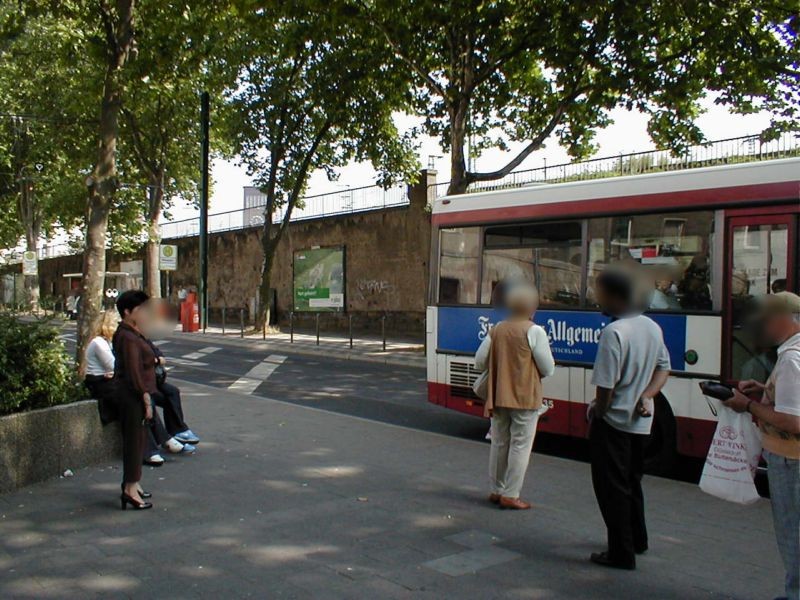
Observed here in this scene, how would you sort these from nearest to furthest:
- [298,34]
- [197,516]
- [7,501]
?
[197,516] → [7,501] → [298,34]

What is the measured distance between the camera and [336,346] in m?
22.7

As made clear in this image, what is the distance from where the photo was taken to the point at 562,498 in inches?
242

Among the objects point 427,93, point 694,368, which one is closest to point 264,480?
point 694,368

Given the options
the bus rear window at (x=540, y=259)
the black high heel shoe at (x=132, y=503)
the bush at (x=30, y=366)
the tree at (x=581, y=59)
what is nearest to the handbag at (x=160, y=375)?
the bush at (x=30, y=366)

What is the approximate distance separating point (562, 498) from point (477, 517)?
3.11ft

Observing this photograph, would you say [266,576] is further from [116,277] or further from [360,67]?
[116,277]

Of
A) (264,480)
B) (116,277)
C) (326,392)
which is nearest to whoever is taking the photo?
(264,480)

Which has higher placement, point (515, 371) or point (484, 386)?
point (515, 371)

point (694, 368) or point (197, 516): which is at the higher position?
point (694, 368)

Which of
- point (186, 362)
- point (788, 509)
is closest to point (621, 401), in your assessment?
point (788, 509)

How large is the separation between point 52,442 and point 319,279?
951 inches

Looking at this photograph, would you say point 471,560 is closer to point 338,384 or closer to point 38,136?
point 338,384

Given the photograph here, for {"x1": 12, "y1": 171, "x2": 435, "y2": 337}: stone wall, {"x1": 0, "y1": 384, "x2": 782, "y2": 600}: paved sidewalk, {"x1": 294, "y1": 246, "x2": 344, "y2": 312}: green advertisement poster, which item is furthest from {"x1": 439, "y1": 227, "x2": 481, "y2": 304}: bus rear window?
{"x1": 294, "y1": 246, "x2": 344, "y2": 312}: green advertisement poster

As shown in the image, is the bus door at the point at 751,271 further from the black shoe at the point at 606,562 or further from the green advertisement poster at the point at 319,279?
the green advertisement poster at the point at 319,279
